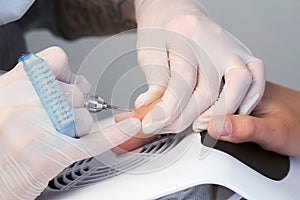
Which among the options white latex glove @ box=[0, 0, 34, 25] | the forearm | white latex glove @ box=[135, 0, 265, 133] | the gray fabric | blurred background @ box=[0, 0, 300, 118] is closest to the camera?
the gray fabric

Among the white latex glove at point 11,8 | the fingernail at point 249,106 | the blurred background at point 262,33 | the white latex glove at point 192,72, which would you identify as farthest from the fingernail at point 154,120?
the blurred background at point 262,33

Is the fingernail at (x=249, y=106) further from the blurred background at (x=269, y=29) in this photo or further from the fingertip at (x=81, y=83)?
the blurred background at (x=269, y=29)

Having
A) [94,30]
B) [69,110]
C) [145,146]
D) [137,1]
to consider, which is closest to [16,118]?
[69,110]

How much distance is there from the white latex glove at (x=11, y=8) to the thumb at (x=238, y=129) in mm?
439

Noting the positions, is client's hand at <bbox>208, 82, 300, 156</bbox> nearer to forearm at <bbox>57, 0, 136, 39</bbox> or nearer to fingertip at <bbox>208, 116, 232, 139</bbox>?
fingertip at <bbox>208, 116, 232, 139</bbox>

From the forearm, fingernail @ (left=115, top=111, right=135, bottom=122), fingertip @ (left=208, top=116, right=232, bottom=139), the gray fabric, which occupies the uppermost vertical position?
fingertip @ (left=208, top=116, right=232, bottom=139)

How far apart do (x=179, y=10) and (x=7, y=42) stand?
43cm

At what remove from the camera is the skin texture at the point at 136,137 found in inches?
28.2

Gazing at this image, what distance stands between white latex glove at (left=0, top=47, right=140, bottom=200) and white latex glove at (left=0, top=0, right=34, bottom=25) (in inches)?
10.8

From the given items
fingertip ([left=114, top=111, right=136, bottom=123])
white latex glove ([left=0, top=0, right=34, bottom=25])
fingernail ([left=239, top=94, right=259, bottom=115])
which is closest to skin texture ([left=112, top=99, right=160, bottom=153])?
fingertip ([left=114, top=111, right=136, bottom=123])

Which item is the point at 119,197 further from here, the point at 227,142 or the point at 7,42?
the point at 7,42

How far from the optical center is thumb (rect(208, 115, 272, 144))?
661mm

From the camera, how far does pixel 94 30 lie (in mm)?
1237

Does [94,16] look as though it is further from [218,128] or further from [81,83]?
[218,128]
